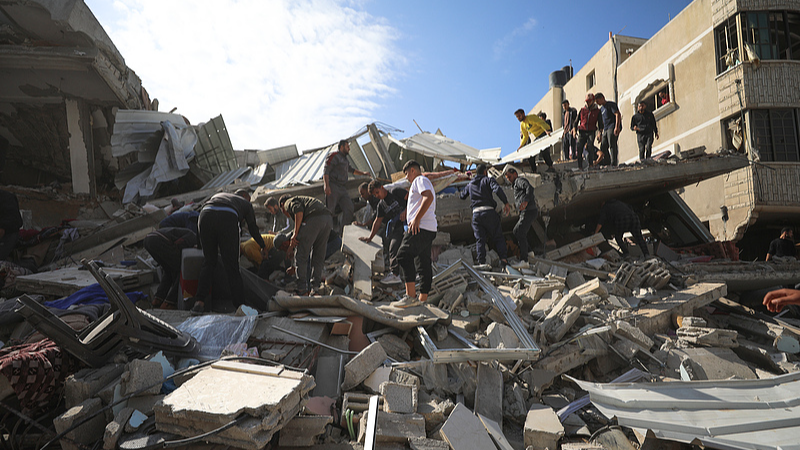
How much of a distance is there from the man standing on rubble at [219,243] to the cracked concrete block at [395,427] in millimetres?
2495

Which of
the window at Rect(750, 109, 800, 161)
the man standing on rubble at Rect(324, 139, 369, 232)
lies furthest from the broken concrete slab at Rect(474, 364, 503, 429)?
the window at Rect(750, 109, 800, 161)

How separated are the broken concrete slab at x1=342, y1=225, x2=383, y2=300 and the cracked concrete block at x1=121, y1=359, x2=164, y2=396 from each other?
2581 millimetres

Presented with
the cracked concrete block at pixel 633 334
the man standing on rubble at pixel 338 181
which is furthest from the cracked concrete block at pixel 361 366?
the man standing on rubble at pixel 338 181

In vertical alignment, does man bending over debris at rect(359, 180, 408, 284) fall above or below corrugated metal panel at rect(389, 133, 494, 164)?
below

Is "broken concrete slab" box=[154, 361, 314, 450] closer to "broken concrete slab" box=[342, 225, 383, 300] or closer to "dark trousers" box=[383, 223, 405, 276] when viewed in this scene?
"broken concrete slab" box=[342, 225, 383, 300]

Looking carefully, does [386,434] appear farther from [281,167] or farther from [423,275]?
[281,167]

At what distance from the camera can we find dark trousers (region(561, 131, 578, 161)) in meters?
8.91

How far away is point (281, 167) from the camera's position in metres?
10.5

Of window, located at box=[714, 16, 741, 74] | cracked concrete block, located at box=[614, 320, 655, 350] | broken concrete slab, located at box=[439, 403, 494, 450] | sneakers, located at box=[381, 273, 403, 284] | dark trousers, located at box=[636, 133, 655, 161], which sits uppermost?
window, located at box=[714, 16, 741, 74]

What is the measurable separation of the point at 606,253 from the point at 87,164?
11.9 meters

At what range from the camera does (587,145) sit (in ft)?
27.3

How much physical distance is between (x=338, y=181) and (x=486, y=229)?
2.94 m

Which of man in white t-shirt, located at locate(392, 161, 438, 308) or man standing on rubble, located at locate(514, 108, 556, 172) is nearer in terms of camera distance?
man in white t-shirt, located at locate(392, 161, 438, 308)

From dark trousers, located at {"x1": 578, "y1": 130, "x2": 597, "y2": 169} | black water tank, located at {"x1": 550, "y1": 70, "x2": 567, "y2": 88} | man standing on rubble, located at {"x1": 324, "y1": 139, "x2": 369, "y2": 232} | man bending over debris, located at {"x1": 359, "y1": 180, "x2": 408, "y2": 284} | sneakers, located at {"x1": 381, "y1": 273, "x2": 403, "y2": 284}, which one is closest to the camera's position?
man bending over debris, located at {"x1": 359, "y1": 180, "x2": 408, "y2": 284}
